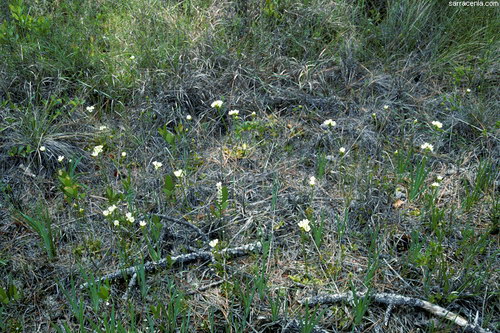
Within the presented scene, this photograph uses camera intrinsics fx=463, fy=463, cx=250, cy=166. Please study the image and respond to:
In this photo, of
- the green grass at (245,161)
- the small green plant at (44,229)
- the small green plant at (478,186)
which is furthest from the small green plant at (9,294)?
the small green plant at (478,186)

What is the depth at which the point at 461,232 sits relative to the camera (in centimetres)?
252

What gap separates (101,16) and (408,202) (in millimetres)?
3289

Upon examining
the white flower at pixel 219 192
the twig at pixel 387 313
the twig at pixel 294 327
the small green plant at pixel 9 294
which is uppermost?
the white flower at pixel 219 192

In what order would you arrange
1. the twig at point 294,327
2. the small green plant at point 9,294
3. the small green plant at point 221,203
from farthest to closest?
1. the small green plant at point 221,203
2. the small green plant at point 9,294
3. the twig at point 294,327

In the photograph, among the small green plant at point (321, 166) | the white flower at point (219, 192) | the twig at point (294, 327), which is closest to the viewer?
the twig at point (294, 327)

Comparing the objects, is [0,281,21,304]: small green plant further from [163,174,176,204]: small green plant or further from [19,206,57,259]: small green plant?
[163,174,176,204]: small green plant

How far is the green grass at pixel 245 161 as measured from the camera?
2.31m

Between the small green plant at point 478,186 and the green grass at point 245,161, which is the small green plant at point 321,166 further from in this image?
the small green plant at point 478,186

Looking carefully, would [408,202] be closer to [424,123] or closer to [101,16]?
[424,123]

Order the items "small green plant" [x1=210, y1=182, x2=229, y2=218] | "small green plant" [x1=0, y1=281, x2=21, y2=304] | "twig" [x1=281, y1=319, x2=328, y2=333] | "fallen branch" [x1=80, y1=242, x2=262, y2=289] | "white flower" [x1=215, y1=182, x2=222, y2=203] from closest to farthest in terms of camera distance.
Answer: "twig" [x1=281, y1=319, x2=328, y2=333], "small green plant" [x1=0, y1=281, x2=21, y2=304], "fallen branch" [x1=80, y1=242, x2=262, y2=289], "small green plant" [x1=210, y1=182, x2=229, y2=218], "white flower" [x1=215, y1=182, x2=222, y2=203]

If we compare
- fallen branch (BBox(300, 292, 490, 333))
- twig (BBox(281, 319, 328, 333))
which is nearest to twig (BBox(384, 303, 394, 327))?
fallen branch (BBox(300, 292, 490, 333))

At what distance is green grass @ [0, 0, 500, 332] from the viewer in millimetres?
2311

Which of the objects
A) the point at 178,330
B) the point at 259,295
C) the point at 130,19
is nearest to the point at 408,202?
the point at 259,295

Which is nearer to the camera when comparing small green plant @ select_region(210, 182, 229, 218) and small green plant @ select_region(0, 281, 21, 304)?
small green plant @ select_region(0, 281, 21, 304)
